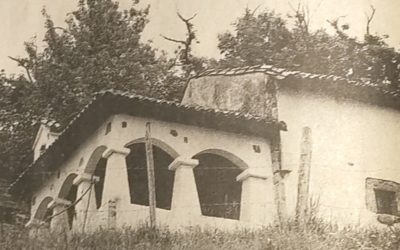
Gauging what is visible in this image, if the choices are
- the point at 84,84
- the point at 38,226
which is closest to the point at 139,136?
the point at 84,84

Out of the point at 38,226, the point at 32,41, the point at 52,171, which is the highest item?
the point at 32,41

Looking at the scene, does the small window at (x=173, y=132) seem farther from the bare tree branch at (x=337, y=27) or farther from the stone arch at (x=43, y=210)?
the bare tree branch at (x=337, y=27)

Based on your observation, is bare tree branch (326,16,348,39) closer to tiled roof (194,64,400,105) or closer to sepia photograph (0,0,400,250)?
sepia photograph (0,0,400,250)

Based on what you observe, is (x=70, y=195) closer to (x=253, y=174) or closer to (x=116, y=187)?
(x=116, y=187)

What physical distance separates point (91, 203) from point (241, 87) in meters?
0.52

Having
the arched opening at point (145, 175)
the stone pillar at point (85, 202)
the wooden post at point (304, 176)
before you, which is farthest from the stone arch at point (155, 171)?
the wooden post at point (304, 176)

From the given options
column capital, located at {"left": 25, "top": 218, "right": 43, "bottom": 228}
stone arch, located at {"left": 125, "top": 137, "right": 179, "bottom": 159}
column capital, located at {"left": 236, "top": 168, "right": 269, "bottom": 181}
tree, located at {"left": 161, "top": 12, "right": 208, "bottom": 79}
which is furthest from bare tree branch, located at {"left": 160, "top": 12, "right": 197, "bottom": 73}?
column capital, located at {"left": 25, "top": 218, "right": 43, "bottom": 228}

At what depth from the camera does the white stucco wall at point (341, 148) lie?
2.08 meters

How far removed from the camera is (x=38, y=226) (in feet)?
6.68

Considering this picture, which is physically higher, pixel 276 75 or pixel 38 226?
pixel 276 75

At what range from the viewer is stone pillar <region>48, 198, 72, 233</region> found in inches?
80.0

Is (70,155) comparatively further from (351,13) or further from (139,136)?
(351,13)

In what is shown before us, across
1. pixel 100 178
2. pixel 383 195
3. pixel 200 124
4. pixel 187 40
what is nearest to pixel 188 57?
pixel 187 40

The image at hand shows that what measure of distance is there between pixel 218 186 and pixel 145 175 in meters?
0.20
